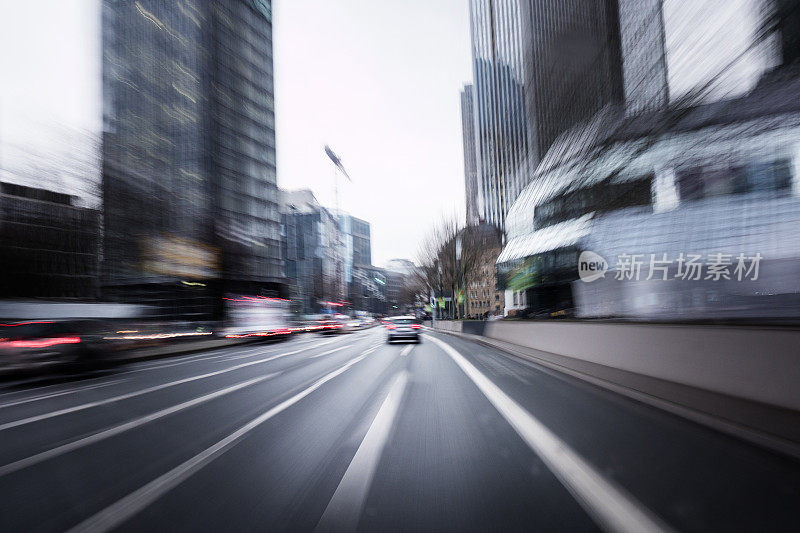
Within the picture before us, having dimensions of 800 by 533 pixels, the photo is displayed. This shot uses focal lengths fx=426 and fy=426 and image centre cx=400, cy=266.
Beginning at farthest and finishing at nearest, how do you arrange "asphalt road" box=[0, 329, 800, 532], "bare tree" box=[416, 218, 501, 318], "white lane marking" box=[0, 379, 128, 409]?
"bare tree" box=[416, 218, 501, 318], "white lane marking" box=[0, 379, 128, 409], "asphalt road" box=[0, 329, 800, 532]

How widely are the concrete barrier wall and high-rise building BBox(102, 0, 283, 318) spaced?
76.0 ft

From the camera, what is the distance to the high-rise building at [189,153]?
79.3 feet

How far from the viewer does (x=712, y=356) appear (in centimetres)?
582

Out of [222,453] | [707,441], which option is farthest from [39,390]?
[707,441]

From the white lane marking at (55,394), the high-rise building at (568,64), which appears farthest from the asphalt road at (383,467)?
the high-rise building at (568,64)

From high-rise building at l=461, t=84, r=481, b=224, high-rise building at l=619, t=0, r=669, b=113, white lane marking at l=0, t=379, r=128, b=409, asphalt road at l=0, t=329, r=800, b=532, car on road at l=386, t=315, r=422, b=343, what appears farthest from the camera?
high-rise building at l=461, t=84, r=481, b=224

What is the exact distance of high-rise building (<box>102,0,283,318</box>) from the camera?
952 inches

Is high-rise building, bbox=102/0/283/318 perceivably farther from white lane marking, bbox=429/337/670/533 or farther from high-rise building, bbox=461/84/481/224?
high-rise building, bbox=461/84/481/224

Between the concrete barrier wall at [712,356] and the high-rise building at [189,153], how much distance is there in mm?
23150

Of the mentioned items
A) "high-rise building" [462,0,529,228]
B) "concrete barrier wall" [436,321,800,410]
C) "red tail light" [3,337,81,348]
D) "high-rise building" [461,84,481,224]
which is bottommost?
"concrete barrier wall" [436,321,800,410]

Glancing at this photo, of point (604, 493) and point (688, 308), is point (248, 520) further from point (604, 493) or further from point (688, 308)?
point (688, 308)

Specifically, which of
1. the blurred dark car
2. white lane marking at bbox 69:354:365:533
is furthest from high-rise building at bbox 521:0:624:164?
the blurred dark car

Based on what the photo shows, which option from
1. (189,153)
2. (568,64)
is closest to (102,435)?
(568,64)

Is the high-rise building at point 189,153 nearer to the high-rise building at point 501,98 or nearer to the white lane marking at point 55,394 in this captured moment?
the white lane marking at point 55,394
